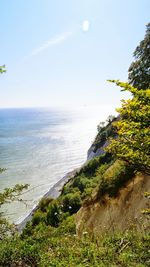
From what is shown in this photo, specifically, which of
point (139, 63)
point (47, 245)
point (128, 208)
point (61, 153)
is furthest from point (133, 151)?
point (61, 153)

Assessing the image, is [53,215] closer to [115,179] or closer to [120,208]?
[115,179]

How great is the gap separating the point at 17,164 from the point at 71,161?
47.7 feet

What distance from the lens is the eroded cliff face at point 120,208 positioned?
13.9m

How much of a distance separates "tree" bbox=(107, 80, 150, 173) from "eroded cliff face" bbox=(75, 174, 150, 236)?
5.52 metres

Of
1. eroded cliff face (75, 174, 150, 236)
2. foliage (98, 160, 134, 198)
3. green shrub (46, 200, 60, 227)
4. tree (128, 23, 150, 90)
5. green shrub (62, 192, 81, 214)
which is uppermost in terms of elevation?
tree (128, 23, 150, 90)

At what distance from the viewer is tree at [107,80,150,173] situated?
698 cm

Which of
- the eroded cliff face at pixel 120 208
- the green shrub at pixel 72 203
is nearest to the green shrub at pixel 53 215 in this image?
the green shrub at pixel 72 203

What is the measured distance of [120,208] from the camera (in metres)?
15.0

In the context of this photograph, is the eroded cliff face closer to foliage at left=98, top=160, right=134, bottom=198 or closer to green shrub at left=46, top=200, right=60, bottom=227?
foliage at left=98, top=160, right=134, bottom=198

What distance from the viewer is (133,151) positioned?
8.48 metres

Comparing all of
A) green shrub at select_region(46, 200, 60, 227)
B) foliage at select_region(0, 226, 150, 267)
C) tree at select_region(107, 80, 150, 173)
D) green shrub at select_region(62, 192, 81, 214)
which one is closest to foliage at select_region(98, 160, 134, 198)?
foliage at select_region(0, 226, 150, 267)

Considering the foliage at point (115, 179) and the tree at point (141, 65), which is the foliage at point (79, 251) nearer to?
the foliage at point (115, 179)

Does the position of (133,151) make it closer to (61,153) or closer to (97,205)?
(97,205)

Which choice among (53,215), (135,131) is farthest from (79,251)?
(53,215)
